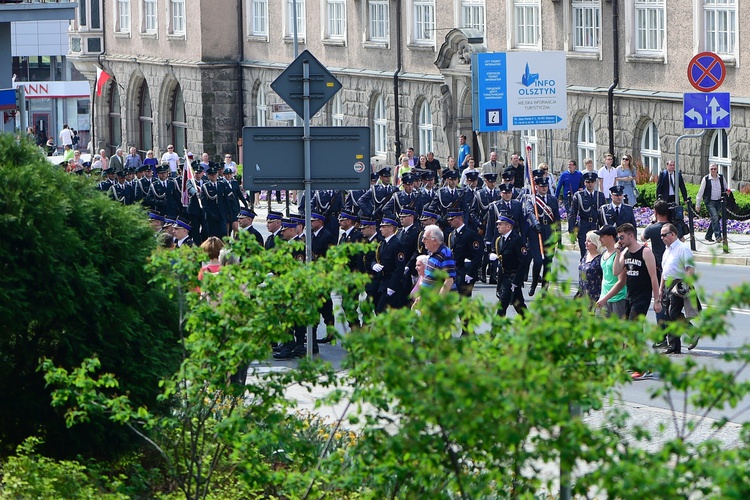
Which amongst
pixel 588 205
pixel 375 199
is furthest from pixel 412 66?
pixel 588 205

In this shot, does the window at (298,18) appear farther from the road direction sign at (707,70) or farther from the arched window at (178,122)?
the road direction sign at (707,70)

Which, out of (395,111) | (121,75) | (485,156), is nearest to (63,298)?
(485,156)

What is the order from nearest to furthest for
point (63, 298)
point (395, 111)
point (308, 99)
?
point (63, 298)
point (308, 99)
point (395, 111)

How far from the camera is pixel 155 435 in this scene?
9461mm

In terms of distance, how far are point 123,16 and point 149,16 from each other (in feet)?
9.22

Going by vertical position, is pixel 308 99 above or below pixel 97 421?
above

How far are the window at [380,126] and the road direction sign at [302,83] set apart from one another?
29679mm

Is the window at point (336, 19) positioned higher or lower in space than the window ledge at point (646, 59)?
higher

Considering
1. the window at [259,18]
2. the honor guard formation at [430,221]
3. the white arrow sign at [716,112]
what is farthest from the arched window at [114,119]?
the white arrow sign at [716,112]

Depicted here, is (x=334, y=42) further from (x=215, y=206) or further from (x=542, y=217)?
(x=542, y=217)

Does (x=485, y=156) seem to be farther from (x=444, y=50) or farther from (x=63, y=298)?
(x=63, y=298)

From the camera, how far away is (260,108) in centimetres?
4928

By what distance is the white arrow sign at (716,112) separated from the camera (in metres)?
23.8

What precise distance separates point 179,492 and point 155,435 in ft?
2.50
